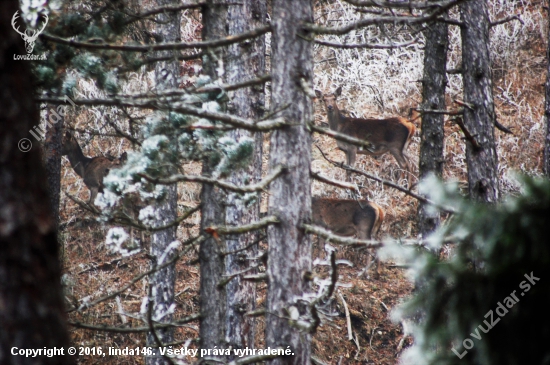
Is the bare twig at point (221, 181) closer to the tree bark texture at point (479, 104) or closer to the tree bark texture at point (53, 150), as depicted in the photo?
the tree bark texture at point (479, 104)

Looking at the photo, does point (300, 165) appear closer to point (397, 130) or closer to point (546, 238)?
point (546, 238)

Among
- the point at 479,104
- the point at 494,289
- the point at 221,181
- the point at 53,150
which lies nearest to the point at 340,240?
the point at 221,181

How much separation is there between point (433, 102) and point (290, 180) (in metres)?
5.19

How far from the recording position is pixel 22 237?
6.97 ft

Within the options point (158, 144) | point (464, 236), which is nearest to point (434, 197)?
point (464, 236)

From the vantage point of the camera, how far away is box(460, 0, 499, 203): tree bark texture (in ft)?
19.7

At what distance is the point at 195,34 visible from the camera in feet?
54.9

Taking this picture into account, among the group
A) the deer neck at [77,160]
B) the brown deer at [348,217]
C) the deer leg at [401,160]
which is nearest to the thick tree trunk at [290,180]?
the brown deer at [348,217]

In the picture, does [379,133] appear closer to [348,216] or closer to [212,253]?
[348,216]

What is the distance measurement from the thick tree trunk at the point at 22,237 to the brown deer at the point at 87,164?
36.4ft

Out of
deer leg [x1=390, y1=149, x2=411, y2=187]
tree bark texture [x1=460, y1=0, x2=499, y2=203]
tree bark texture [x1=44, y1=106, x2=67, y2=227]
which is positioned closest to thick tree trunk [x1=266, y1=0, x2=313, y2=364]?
tree bark texture [x1=460, y1=0, x2=499, y2=203]

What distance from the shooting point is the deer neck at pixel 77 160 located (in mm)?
13125

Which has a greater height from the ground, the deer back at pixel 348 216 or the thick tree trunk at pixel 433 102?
the thick tree trunk at pixel 433 102

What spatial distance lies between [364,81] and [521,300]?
1438 cm
